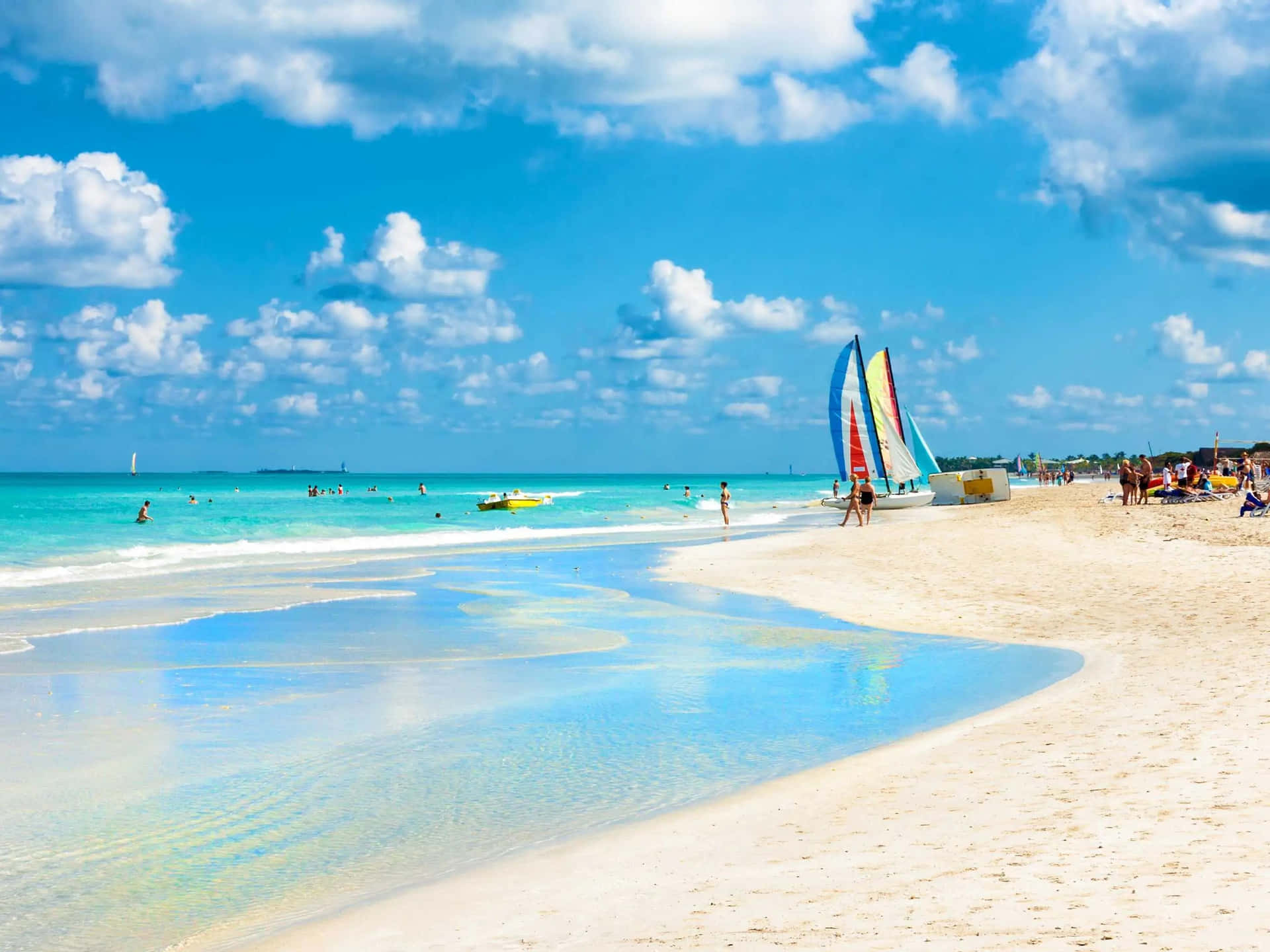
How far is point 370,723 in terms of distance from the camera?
10.5 meters

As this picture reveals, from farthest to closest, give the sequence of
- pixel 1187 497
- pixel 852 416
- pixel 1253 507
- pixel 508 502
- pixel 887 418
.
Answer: pixel 508 502 → pixel 887 418 → pixel 852 416 → pixel 1187 497 → pixel 1253 507

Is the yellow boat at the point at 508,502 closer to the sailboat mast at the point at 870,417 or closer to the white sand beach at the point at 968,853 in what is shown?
the sailboat mast at the point at 870,417

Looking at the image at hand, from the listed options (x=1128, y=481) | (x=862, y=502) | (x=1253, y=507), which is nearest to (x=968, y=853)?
(x=1253, y=507)

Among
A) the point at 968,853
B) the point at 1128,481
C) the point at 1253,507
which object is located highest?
the point at 1128,481

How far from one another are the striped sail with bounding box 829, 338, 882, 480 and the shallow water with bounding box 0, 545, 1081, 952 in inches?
1379

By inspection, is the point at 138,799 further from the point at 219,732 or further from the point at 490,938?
the point at 490,938

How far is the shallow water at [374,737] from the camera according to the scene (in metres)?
6.45

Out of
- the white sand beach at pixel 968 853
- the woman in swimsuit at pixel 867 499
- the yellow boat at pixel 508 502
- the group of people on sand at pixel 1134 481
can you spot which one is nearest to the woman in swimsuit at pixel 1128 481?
the group of people on sand at pixel 1134 481

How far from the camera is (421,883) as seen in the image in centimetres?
624

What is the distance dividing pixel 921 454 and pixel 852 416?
1164cm

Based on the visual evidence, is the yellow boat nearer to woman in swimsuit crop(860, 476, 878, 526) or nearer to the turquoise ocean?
woman in swimsuit crop(860, 476, 878, 526)

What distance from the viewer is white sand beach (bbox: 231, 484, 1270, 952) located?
489 centimetres

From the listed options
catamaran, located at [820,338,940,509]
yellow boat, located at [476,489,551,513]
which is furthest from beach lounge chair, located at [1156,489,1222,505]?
yellow boat, located at [476,489,551,513]

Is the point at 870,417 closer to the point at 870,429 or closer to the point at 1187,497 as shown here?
the point at 870,429
